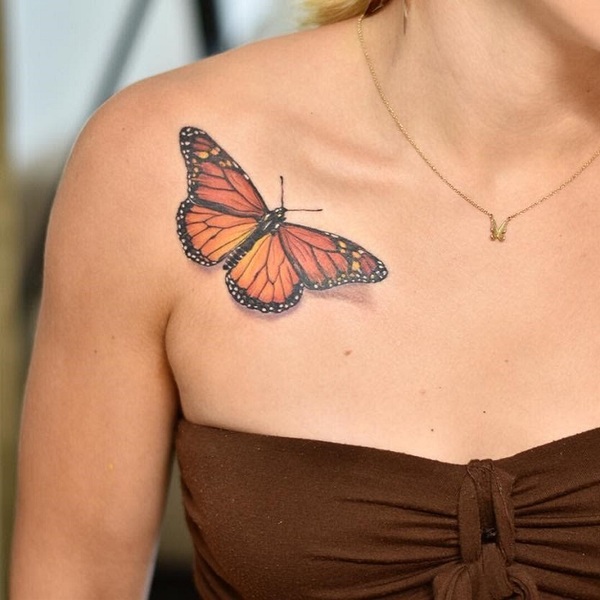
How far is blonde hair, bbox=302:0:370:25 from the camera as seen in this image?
3.89 feet

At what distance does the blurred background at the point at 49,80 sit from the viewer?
1.94 metres

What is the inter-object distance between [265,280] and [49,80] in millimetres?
1054

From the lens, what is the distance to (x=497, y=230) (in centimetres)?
114

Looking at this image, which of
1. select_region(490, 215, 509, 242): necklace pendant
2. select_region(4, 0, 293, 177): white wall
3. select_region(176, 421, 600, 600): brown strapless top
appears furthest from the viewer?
select_region(4, 0, 293, 177): white wall

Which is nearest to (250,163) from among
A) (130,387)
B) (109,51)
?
(130,387)

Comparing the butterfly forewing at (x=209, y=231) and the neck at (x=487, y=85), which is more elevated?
the neck at (x=487, y=85)

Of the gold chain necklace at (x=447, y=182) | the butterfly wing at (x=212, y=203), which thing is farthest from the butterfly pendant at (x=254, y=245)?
the gold chain necklace at (x=447, y=182)

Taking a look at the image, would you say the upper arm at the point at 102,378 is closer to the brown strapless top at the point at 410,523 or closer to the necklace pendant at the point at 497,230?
the brown strapless top at the point at 410,523

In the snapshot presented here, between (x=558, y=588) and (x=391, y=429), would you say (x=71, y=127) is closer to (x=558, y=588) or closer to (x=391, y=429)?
(x=391, y=429)

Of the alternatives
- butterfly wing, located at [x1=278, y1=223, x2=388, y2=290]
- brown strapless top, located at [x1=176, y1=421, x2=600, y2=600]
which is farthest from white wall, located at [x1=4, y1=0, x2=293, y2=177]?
Answer: brown strapless top, located at [x1=176, y1=421, x2=600, y2=600]

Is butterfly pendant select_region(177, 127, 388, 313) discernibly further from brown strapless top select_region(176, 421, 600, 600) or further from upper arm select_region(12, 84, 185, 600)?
brown strapless top select_region(176, 421, 600, 600)

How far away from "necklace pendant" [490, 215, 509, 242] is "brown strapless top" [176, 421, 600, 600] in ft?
0.70

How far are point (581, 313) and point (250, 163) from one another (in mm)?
357

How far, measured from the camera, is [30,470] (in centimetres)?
119
